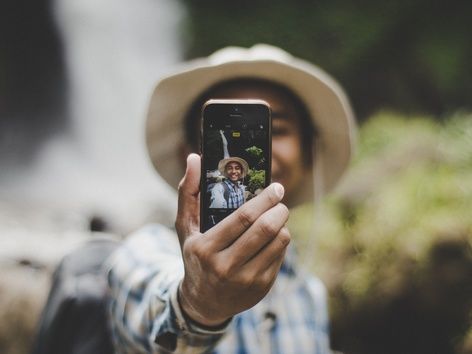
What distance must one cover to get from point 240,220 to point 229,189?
98 millimetres

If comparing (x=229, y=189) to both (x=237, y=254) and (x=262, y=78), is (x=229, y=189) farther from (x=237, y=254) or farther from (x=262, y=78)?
(x=262, y=78)

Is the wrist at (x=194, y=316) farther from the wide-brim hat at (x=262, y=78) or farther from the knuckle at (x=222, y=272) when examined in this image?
the wide-brim hat at (x=262, y=78)

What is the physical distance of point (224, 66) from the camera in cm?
139

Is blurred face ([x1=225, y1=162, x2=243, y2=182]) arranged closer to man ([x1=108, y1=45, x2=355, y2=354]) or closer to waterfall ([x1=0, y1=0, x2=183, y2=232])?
man ([x1=108, y1=45, x2=355, y2=354])

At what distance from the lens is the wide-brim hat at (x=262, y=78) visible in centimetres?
143

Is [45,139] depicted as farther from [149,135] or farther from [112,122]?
[149,135]

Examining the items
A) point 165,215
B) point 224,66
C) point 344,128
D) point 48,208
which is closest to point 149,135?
point 224,66

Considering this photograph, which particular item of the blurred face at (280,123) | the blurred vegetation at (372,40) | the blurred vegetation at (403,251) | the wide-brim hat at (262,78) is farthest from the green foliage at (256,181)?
the blurred vegetation at (372,40)

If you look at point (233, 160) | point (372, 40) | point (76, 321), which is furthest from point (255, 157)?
point (372, 40)

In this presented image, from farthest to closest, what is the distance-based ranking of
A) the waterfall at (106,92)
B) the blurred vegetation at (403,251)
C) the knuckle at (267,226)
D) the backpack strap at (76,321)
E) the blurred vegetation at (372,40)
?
the waterfall at (106,92)
the blurred vegetation at (372,40)
the blurred vegetation at (403,251)
the backpack strap at (76,321)
the knuckle at (267,226)

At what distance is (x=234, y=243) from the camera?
0.69 m

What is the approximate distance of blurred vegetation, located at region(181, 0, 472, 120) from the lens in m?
5.55

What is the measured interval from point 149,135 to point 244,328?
625 mm

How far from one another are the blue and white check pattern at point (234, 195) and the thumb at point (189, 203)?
0.15ft
